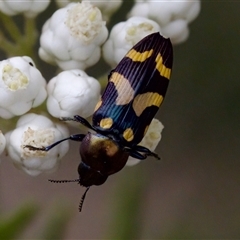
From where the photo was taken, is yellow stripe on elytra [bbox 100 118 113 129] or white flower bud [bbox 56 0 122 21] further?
white flower bud [bbox 56 0 122 21]

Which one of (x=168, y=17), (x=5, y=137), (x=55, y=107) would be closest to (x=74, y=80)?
(x=55, y=107)

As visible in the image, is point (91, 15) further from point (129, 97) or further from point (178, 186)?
point (178, 186)

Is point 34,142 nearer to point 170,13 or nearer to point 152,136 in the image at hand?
point 152,136

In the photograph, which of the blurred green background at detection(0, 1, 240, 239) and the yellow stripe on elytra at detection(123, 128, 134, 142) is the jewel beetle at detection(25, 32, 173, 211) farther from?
the blurred green background at detection(0, 1, 240, 239)

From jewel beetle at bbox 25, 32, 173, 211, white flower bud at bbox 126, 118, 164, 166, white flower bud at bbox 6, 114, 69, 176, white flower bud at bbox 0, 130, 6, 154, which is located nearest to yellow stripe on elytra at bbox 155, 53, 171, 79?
jewel beetle at bbox 25, 32, 173, 211

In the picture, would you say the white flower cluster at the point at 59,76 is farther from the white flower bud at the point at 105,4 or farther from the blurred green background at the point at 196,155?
the blurred green background at the point at 196,155

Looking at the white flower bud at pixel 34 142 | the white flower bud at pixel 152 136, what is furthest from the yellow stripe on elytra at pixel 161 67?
the white flower bud at pixel 34 142
